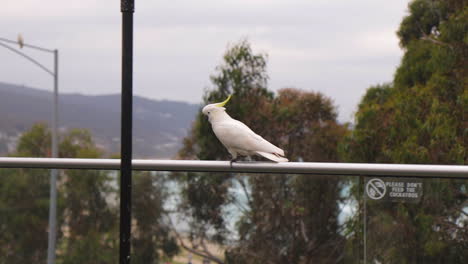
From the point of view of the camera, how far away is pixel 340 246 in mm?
2670

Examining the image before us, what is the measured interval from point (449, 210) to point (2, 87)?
42.6 metres

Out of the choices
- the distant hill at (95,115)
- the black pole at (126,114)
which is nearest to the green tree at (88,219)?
the black pole at (126,114)

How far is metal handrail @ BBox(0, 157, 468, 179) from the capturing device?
238cm

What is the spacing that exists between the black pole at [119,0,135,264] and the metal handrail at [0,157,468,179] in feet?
2.10

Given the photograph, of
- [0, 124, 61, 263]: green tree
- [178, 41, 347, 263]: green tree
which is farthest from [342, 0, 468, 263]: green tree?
[0, 124, 61, 263]: green tree

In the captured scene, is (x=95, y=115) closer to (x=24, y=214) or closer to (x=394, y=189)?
(x=24, y=214)

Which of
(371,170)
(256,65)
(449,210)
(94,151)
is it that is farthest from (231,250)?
(94,151)

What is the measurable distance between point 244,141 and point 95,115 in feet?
133

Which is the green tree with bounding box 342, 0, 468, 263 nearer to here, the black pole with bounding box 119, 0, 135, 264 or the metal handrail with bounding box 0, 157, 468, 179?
the metal handrail with bounding box 0, 157, 468, 179

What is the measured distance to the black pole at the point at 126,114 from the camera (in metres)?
1.96

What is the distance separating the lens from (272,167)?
2611 millimetres

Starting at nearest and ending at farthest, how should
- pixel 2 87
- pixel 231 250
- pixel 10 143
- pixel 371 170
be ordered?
1. pixel 371 170
2. pixel 231 250
3. pixel 10 143
4. pixel 2 87

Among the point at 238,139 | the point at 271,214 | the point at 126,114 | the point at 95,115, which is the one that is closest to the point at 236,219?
the point at 271,214

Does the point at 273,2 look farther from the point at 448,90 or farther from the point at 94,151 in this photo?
the point at 448,90
